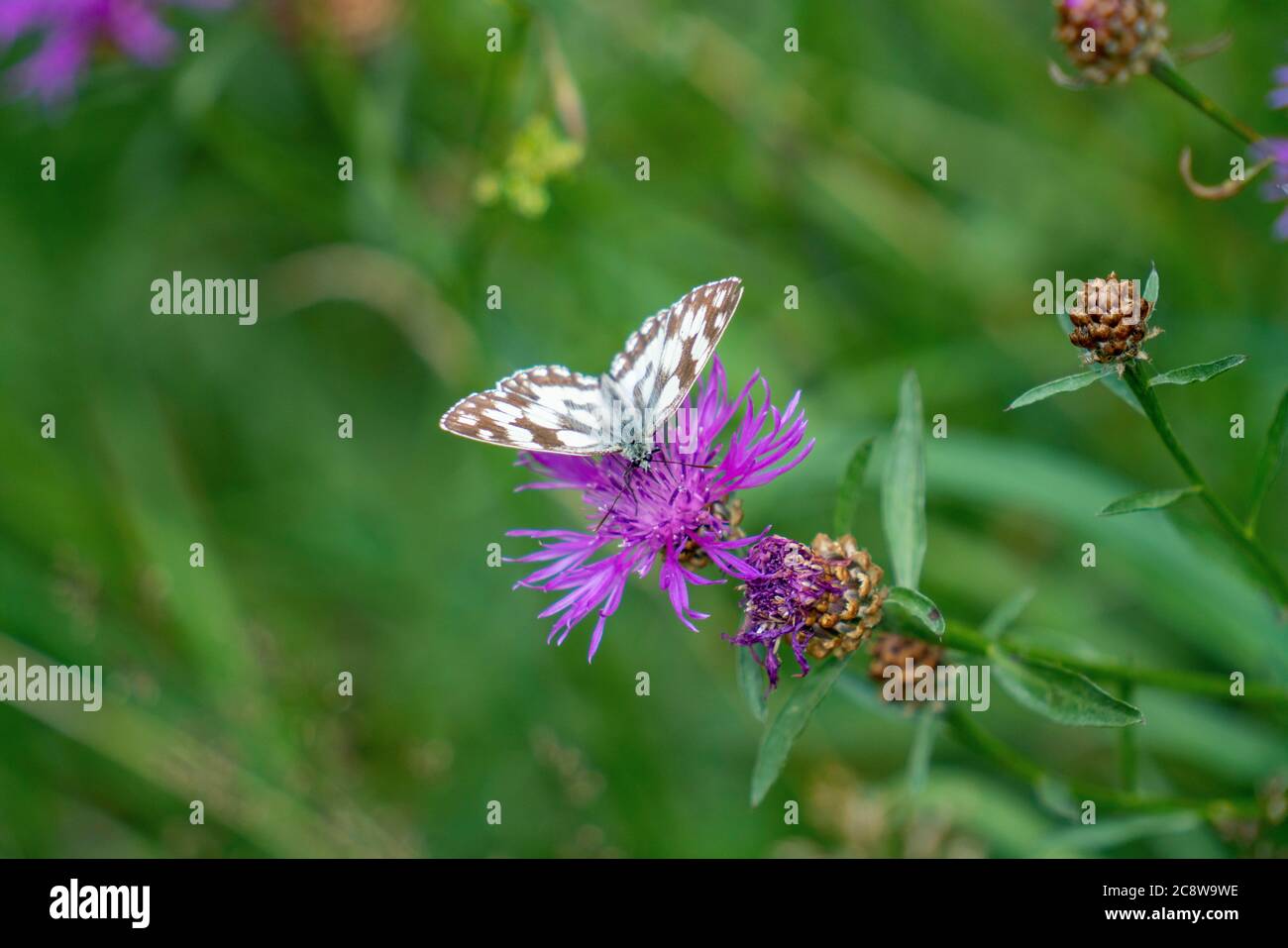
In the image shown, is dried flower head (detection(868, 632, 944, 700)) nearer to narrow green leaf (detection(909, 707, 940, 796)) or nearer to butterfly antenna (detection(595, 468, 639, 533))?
narrow green leaf (detection(909, 707, 940, 796))

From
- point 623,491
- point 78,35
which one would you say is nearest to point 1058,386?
point 623,491

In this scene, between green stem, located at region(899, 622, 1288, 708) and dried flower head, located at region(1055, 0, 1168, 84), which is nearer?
green stem, located at region(899, 622, 1288, 708)
